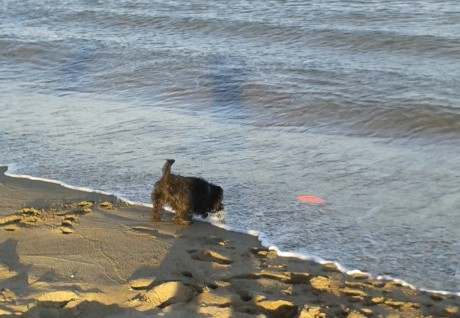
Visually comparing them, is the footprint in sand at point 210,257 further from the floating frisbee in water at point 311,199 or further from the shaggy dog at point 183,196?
the floating frisbee in water at point 311,199

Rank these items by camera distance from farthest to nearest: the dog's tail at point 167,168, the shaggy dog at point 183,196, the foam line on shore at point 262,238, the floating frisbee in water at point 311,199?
the floating frisbee in water at point 311,199 < the shaggy dog at point 183,196 < the dog's tail at point 167,168 < the foam line on shore at point 262,238

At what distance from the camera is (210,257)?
530 cm

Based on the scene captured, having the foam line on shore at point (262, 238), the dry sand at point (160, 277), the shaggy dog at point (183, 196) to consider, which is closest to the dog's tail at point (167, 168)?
the shaggy dog at point (183, 196)

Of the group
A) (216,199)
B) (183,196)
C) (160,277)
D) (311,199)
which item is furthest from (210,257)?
(311,199)

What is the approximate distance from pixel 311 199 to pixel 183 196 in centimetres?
130

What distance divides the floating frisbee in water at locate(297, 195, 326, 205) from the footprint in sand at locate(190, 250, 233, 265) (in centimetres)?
140

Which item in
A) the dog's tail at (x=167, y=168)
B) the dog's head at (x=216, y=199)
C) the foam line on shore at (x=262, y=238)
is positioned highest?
the dog's tail at (x=167, y=168)

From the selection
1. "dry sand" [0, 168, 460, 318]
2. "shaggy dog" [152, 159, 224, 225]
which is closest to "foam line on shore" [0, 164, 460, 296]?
"dry sand" [0, 168, 460, 318]

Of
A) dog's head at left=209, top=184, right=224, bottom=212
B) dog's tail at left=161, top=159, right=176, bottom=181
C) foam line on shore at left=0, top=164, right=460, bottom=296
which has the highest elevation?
dog's tail at left=161, top=159, right=176, bottom=181

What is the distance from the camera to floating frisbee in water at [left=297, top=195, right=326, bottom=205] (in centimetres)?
643

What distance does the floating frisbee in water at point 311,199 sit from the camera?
6430 millimetres

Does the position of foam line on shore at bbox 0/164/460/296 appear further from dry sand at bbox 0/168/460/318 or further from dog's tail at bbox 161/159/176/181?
dog's tail at bbox 161/159/176/181

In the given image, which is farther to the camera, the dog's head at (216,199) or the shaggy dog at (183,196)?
the dog's head at (216,199)

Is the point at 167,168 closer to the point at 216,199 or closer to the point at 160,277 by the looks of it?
the point at 216,199
